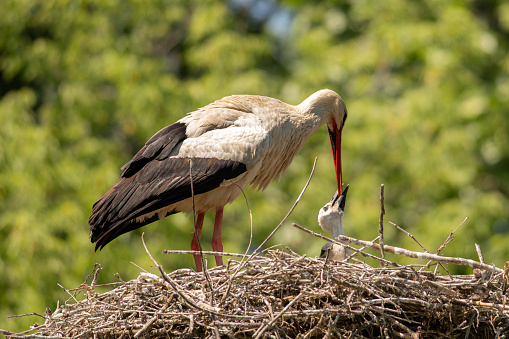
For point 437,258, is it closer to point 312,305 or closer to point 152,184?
point 312,305

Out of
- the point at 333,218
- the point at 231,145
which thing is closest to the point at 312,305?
the point at 333,218

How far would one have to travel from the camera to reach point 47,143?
10242 mm

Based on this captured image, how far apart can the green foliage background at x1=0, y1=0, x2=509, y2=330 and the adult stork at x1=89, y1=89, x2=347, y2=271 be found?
354cm

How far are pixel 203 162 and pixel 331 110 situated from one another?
4.49 feet

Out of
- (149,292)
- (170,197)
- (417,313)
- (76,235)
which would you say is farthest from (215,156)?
(76,235)

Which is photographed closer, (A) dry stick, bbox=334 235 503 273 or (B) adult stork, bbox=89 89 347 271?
(A) dry stick, bbox=334 235 503 273

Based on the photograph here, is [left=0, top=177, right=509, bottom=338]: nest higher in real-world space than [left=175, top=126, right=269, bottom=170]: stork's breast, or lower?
lower

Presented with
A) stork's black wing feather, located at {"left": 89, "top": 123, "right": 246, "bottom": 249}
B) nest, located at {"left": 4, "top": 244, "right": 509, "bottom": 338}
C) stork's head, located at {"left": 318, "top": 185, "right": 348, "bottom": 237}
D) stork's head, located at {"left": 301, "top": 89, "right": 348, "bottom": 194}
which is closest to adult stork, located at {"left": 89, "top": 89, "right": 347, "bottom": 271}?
stork's black wing feather, located at {"left": 89, "top": 123, "right": 246, "bottom": 249}

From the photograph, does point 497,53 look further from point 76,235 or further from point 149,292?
point 149,292

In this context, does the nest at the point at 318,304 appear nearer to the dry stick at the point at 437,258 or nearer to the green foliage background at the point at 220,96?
the dry stick at the point at 437,258

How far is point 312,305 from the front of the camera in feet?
15.0

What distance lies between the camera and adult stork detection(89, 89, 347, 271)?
229 inches

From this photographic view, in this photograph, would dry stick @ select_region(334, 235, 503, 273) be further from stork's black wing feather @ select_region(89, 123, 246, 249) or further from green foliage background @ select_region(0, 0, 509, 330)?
green foliage background @ select_region(0, 0, 509, 330)

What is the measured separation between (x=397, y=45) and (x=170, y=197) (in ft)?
22.4
